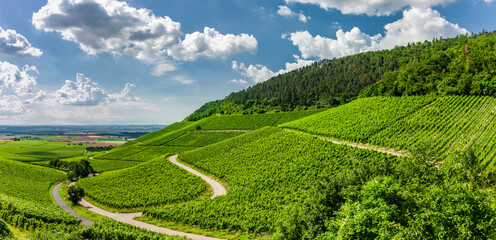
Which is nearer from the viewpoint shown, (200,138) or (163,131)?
(200,138)

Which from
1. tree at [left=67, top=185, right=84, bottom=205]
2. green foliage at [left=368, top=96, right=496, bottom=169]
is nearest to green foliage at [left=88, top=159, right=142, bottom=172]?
→ tree at [left=67, top=185, right=84, bottom=205]

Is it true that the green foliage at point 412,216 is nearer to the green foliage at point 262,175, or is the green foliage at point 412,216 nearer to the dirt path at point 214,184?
the green foliage at point 262,175

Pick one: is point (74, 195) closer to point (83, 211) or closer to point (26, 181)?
point (83, 211)

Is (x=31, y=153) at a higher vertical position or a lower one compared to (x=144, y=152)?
lower

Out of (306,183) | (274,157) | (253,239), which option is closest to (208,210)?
(253,239)

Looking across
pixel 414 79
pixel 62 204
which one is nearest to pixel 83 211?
pixel 62 204

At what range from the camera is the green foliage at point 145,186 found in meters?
48.4

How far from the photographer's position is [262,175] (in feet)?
Answer: 172

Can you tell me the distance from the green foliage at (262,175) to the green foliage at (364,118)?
5.90 metres

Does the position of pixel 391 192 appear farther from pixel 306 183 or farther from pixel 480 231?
pixel 306 183

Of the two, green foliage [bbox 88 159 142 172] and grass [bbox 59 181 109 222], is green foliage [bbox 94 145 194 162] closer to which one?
green foliage [bbox 88 159 142 172]

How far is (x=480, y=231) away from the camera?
43.3ft

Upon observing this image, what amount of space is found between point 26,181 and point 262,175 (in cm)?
6348

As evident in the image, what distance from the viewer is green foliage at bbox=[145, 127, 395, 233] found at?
3675cm
